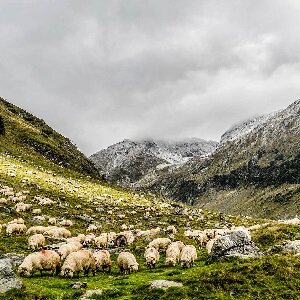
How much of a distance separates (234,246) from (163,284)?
292 inches

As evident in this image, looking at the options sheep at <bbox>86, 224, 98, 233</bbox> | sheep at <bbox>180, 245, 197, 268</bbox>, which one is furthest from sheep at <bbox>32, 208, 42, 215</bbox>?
sheep at <bbox>180, 245, 197, 268</bbox>

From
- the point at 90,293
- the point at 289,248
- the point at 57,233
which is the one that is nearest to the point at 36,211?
the point at 57,233

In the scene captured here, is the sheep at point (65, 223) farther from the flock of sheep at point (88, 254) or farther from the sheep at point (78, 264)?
the sheep at point (78, 264)

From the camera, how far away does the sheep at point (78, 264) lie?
2744 centimetres

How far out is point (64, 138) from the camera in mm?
182750

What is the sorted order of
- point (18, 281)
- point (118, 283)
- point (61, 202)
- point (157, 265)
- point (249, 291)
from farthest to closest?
point (61, 202)
point (157, 265)
point (118, 283)
point (18, 281)
point (249, 291)

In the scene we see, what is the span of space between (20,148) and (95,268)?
101678mm

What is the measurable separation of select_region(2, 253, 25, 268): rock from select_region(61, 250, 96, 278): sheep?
374 centimetres

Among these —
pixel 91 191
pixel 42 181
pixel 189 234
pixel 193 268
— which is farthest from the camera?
pixel 91 191

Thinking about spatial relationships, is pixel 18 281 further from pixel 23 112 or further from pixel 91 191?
pixel 23 112

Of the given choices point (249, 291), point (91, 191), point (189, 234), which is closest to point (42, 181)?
point (91, 191)

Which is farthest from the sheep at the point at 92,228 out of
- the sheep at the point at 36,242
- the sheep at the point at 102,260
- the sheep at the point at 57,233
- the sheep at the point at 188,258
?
the sheep at the point at 188,258

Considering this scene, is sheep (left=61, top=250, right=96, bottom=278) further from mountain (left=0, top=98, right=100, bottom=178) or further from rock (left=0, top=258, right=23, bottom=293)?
mountain (left=0, top=98, right=100, bottom=178)

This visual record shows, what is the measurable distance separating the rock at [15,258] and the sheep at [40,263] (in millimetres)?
1762
